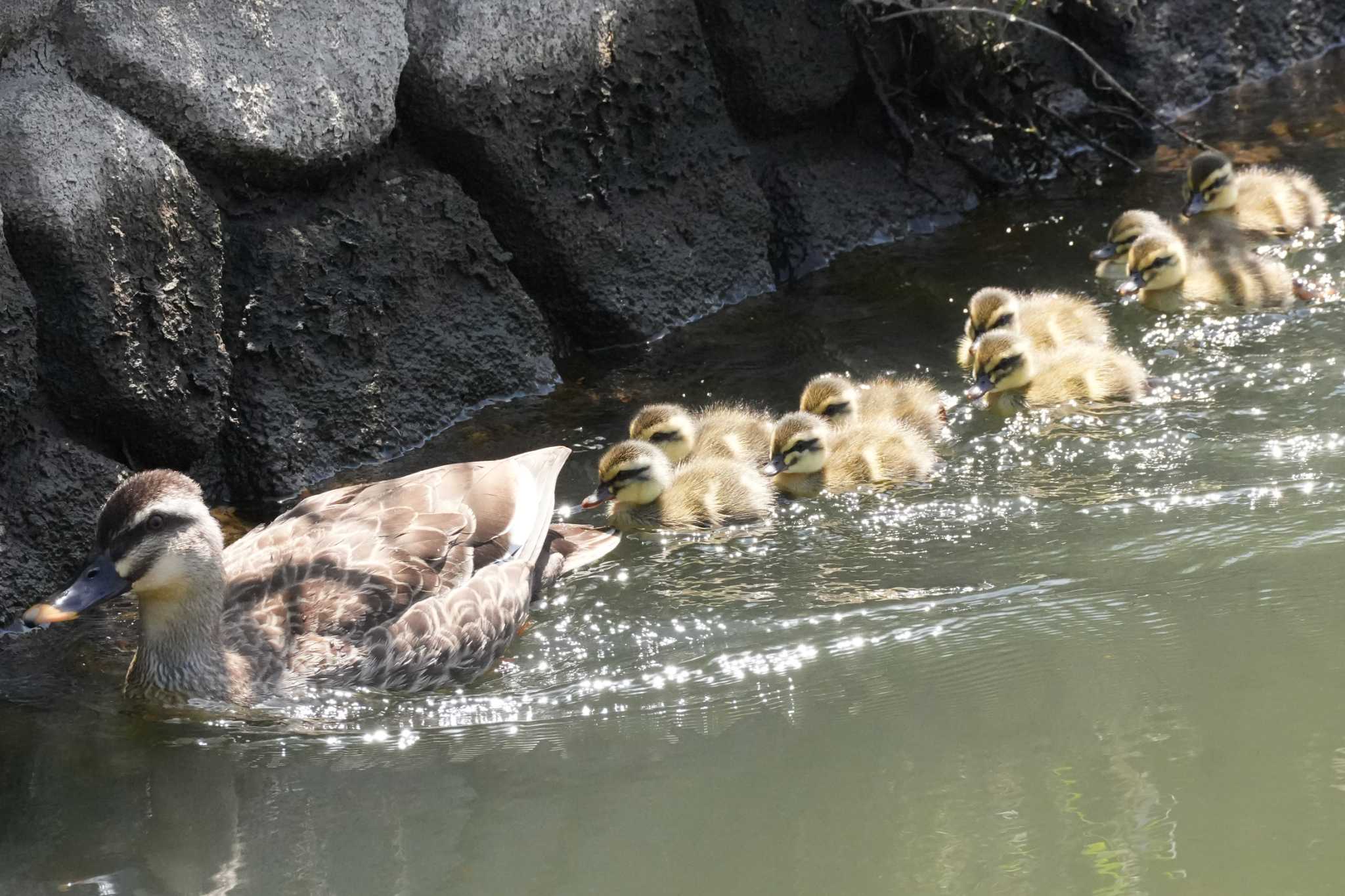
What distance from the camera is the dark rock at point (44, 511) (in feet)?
15.0

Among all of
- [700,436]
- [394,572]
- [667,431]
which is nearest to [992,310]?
[700,436]

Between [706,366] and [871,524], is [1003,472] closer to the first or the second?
[871,524]

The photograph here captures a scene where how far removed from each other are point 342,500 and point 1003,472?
209cm

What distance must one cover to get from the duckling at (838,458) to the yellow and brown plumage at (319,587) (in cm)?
93

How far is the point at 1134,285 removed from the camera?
19.4ft

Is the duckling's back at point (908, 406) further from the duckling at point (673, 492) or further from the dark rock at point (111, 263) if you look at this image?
the dark rock at point (111, 263)

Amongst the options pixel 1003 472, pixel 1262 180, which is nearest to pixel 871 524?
pixel 1003 472

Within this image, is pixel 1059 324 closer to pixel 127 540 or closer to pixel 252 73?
pixel 252 73

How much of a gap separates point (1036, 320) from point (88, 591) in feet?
11.2

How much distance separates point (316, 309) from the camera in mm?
5430

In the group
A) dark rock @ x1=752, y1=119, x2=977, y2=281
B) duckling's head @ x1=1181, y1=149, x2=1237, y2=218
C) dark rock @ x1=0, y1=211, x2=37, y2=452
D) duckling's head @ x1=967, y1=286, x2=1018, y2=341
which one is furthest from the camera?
dark rock @ x1=752, y1=119, x2=977, y2=281

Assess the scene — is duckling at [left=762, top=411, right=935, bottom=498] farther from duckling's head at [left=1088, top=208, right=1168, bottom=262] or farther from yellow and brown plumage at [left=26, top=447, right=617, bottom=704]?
duckling's head at [left=1088, top=208, right=1168, bottom=262]

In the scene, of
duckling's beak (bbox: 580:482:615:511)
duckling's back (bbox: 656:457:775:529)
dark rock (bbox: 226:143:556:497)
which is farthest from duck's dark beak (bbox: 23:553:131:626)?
duckling's back (bbox: 656:457:775:529)

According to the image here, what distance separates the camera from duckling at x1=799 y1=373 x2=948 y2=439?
17.1 feet
